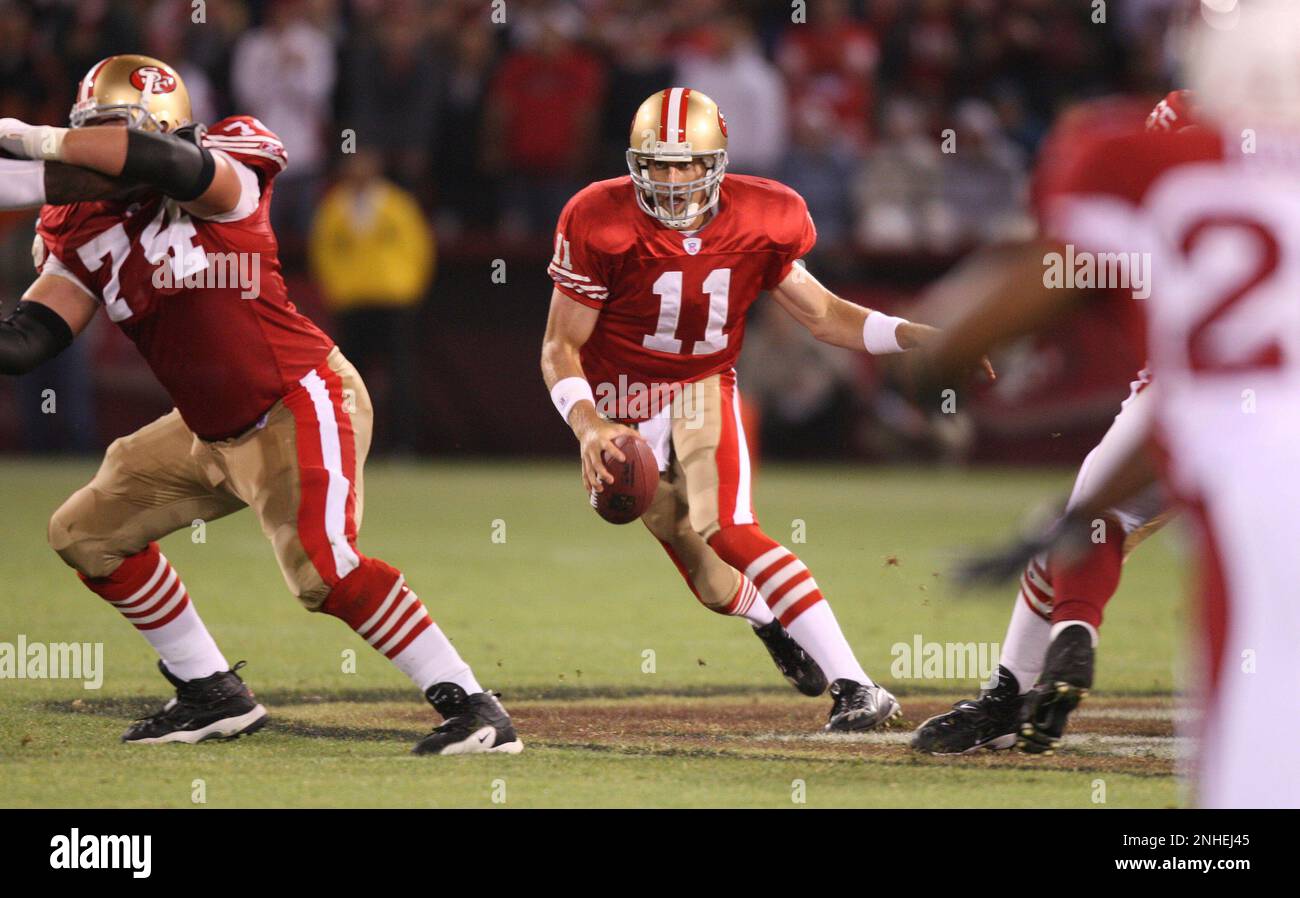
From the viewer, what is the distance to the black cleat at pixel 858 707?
5.05 meters

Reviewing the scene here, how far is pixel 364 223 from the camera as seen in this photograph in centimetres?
1209

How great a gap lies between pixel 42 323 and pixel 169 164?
0.74 meters

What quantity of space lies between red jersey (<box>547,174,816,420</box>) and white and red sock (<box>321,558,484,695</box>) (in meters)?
1.01

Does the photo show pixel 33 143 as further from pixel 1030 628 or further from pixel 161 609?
pixel 1030 628

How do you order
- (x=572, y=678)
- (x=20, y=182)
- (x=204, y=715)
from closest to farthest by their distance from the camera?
(x=20, y=182) → (x=204, y=715) → (x=572, y=678)

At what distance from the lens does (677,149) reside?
510 cm

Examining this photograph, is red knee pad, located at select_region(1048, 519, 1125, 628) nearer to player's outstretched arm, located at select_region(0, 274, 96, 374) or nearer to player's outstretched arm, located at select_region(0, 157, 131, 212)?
player's outstretched arm, located at select_region(0, 157, 131, 212)

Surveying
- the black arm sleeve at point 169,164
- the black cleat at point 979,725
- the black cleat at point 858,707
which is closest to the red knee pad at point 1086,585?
the black cleat at point 979,725

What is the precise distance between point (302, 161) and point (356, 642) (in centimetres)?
698

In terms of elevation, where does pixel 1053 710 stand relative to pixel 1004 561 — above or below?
below

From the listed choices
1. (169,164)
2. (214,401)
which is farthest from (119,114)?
(214,401)

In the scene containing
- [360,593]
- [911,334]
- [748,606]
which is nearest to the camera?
[360,593]

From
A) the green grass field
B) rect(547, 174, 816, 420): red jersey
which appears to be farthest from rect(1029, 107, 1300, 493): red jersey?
rect(547, 174, 816, 420): red jersey

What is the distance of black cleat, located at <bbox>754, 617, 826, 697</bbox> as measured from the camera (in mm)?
5441
